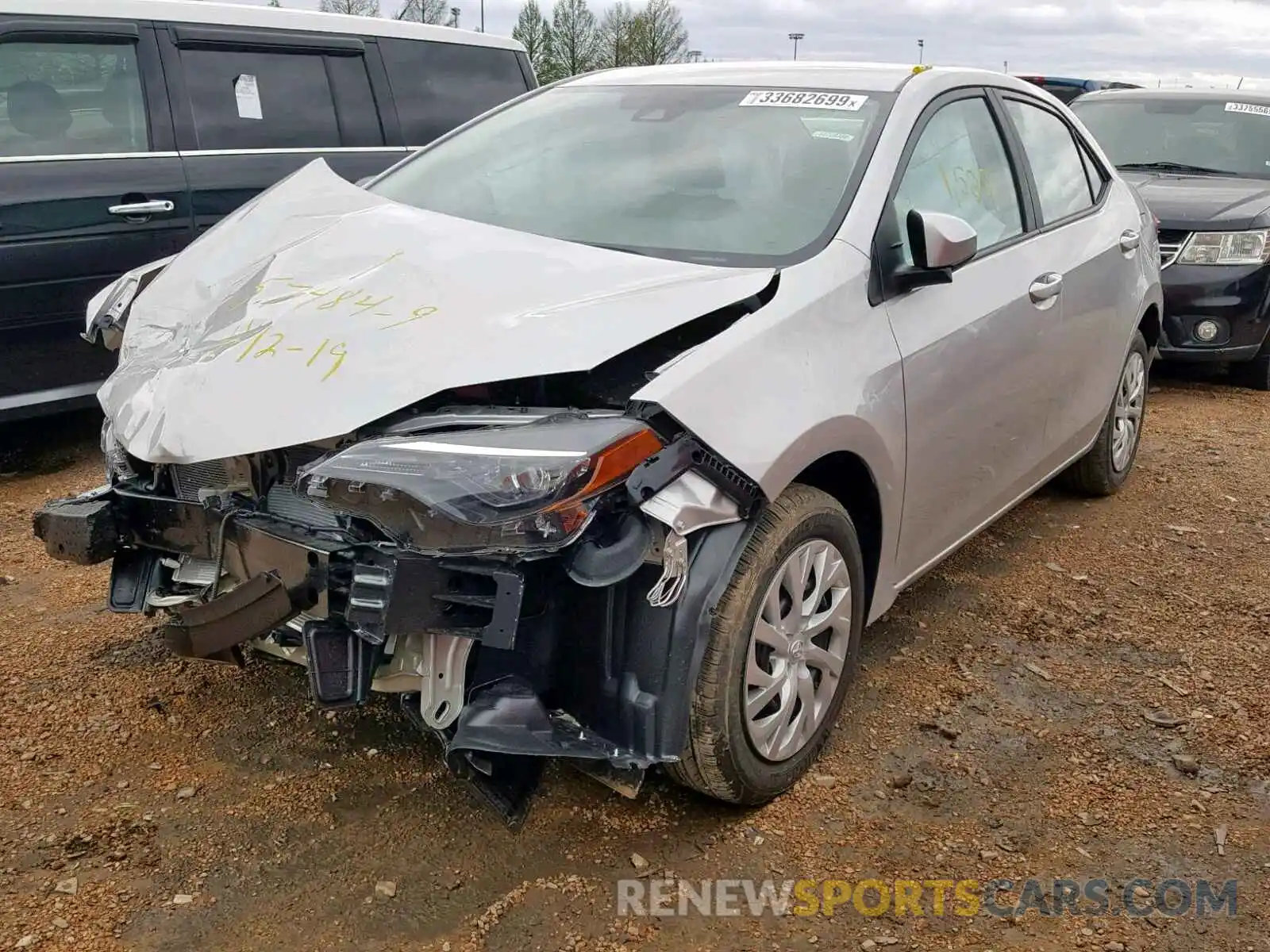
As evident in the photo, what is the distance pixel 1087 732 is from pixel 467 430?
1937mm

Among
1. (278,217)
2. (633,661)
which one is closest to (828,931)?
(633,661)

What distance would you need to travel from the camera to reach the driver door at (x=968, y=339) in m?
3.05

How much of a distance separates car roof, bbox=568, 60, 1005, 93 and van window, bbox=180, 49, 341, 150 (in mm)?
2243

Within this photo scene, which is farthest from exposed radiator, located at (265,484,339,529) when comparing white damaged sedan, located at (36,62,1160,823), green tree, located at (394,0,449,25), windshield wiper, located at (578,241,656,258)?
green tree, located at (394,0,449,25)

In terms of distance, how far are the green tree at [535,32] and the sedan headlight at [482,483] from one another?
41.5 meters

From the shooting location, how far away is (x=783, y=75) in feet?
11.7

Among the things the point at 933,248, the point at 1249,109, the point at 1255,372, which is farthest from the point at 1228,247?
the point at 933,248

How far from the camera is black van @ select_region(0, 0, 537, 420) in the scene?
4.71 m

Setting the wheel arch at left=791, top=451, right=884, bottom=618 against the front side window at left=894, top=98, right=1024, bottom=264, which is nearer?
the wheel arch at left=791, top=451, right=884, bottom=618

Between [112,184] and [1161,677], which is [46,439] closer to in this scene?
[112,184]

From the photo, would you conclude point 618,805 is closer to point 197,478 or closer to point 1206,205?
point 197,478

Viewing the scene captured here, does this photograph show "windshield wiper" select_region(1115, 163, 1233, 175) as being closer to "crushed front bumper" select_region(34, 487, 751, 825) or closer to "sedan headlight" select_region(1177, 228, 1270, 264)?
"sedan headlight" select_region(1177, 228, 1270, 264)

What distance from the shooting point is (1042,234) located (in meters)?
3.84

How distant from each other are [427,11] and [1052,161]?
37647mm
